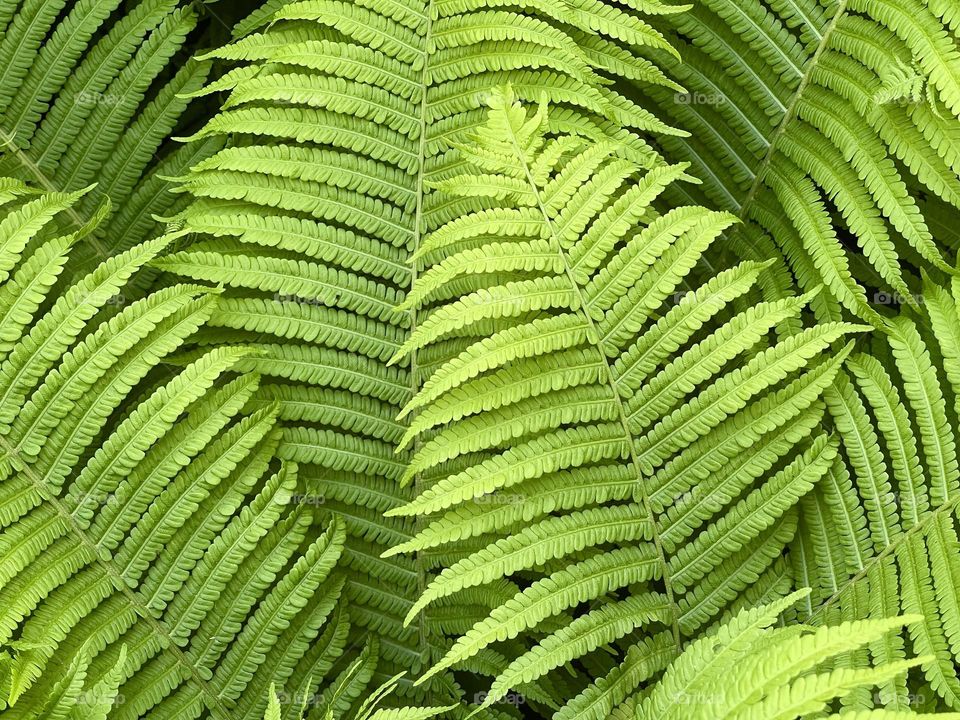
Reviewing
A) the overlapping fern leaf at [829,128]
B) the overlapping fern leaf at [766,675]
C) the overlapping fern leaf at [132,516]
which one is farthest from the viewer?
the overlapping fern leaf at [829,128]

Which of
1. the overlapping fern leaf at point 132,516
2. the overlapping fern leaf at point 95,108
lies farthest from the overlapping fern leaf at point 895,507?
the overlapping fern leaf at point 95,108

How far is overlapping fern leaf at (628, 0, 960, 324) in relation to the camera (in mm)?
1356

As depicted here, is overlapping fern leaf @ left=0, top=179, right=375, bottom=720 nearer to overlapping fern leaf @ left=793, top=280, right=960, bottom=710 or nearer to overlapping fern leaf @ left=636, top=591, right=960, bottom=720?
overlapping fern leaf @ left=636, top=591, right=960, bottom=720

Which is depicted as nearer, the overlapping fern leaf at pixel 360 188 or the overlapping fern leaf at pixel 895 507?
the overlapping fern leaf at pixel 895 507

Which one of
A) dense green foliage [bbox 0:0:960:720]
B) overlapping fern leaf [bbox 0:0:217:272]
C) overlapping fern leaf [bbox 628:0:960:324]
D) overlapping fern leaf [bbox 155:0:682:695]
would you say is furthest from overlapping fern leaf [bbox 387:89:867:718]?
overlapping fern leaf [bbox 0:0:217:272]

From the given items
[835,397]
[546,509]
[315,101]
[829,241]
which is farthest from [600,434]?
[315,101]

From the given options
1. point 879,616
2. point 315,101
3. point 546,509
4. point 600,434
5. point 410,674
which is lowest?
point 410,674

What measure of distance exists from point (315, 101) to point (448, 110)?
217 millimetres

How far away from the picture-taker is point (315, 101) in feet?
4.50

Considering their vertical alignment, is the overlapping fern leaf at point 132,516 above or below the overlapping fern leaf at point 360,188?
below

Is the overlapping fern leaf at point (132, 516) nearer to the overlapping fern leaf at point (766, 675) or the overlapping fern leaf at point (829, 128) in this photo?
the overlapping fern leaf at point (766, 675)

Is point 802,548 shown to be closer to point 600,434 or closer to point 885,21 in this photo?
point 600,434

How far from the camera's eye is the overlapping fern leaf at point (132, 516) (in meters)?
1.22

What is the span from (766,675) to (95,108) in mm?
1448
